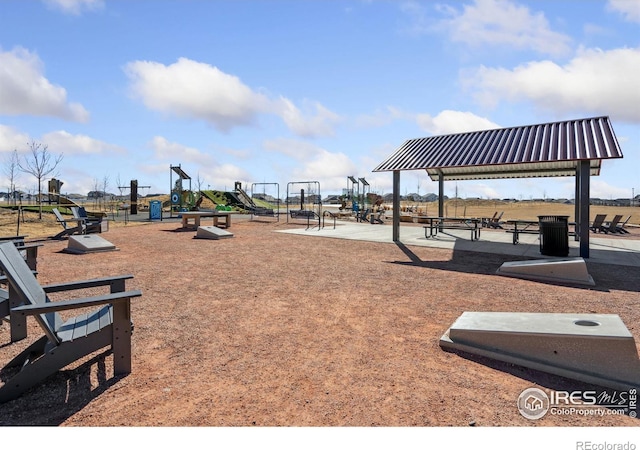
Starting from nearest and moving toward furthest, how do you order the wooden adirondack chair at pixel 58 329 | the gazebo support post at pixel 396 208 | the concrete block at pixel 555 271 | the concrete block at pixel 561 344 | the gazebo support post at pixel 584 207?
the wooden adirondack chair at pixel 58 329
the concrete block at pixel 561 344
the concrete block at pixel 555 271
the gazebo support post at pixel 584 207
the gazebo support post at pixel 396 208

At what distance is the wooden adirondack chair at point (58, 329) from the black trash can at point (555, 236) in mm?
10180

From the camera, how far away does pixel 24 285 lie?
3.07 metres

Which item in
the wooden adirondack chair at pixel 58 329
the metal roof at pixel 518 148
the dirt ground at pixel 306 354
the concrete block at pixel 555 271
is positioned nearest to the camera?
the dirt ground at pixel 306 354

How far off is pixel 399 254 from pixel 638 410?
788 cm

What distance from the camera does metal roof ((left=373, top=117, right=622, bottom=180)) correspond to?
32.8ft

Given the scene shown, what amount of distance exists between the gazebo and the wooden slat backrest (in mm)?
10727

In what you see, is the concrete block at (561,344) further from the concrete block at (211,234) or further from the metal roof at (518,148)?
the concrete block at (211,234)

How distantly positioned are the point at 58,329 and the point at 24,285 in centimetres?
45

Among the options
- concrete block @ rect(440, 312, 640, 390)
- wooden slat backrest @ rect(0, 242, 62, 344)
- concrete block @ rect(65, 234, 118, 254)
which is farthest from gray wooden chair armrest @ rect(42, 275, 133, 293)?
concrete block @ rect(65, 234, 118, 254)

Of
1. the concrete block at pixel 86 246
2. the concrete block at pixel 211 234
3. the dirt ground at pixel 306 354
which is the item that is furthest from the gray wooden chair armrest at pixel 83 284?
the concrete block at pixel 211 234

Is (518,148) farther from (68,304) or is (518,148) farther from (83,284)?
(68,304)

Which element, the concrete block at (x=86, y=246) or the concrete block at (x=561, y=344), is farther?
the concrete block at (x=86, y=246)

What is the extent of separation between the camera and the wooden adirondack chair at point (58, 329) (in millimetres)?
2838

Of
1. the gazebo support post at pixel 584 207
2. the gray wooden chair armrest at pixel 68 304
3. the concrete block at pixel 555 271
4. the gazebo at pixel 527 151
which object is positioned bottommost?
the concrete block at pixel 555 271
